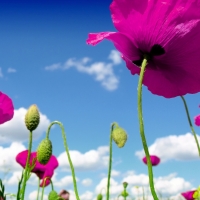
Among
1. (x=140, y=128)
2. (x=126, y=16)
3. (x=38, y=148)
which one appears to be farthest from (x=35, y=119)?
(x=140, y=128)

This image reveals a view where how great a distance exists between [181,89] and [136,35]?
0.67 ft

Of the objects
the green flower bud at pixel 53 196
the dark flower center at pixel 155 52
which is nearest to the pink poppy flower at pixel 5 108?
the green flower bud at pixel 53 196

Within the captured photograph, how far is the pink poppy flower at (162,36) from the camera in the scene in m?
0.81

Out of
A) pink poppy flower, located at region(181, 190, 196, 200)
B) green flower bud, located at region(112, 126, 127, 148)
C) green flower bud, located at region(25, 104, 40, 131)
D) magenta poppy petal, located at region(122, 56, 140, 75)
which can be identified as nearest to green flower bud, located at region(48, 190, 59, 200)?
green flower bud, located at region(25, 104, 40, 131)

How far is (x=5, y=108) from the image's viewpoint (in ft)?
5.74

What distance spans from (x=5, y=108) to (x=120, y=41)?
1000 mm

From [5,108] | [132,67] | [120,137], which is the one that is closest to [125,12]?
[132,67]

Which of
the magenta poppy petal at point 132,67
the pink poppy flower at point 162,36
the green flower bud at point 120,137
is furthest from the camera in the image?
the green flower bud at point 120,137

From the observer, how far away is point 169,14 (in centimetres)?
80

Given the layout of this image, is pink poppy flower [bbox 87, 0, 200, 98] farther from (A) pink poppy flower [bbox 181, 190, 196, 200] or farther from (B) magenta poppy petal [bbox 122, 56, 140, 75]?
(A) pink poppy flower [bbox 181, 190, 196, 200]

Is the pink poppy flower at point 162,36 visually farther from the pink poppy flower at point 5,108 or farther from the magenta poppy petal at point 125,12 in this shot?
the pink poppy flower at point 5,108

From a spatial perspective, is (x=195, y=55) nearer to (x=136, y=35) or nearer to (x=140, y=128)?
(x=136, y=35)

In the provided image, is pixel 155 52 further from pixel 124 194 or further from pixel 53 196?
pixel 124 194

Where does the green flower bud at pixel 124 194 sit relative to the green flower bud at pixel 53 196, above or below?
above
